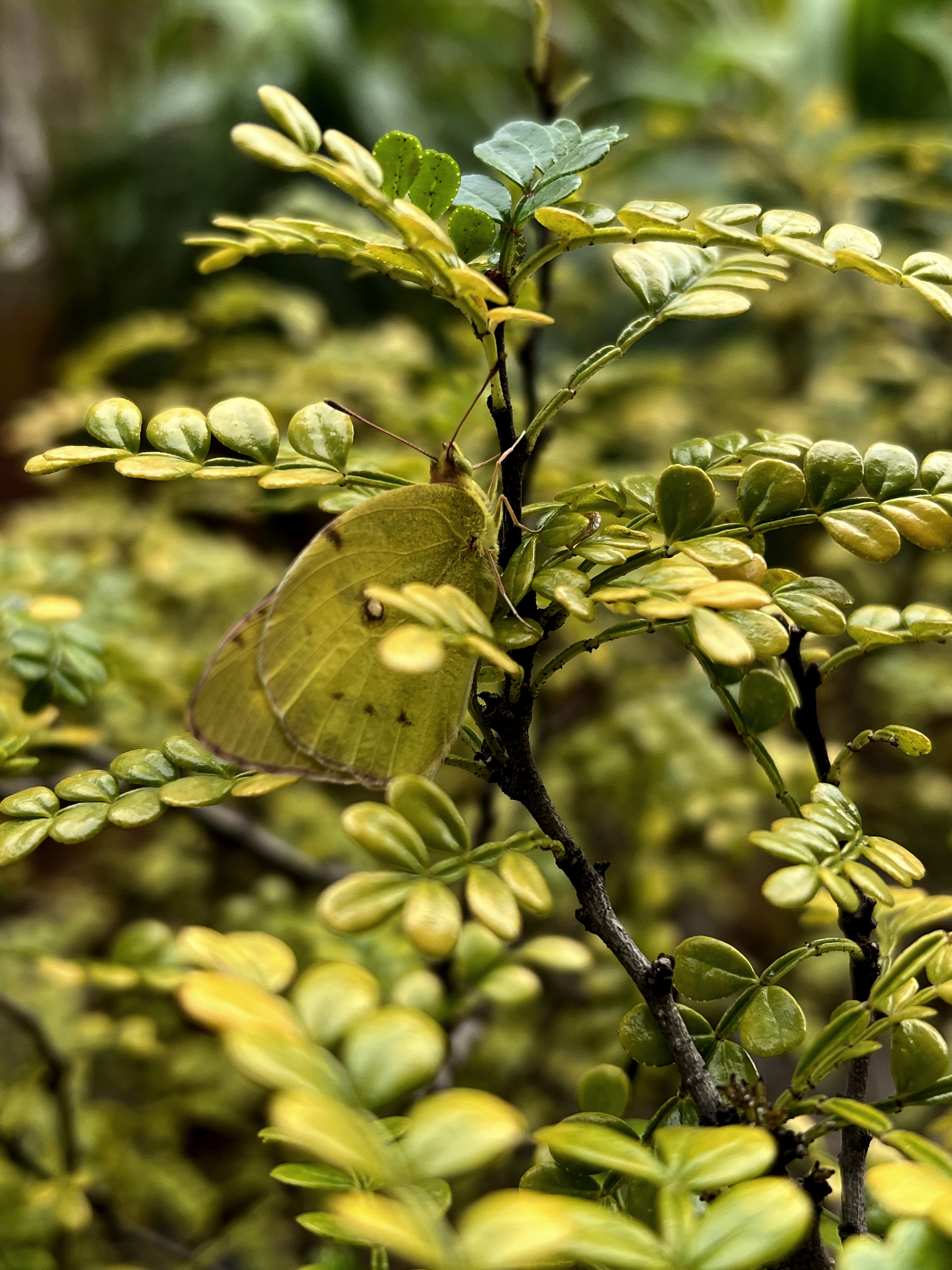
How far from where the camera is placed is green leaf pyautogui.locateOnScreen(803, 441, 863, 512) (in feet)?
1.81

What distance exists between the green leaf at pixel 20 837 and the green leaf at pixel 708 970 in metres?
0.37

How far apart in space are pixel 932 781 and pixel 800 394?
1.01m

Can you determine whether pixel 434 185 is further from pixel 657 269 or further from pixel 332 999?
pixel 332 999

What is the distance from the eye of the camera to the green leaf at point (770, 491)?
548 millimetres

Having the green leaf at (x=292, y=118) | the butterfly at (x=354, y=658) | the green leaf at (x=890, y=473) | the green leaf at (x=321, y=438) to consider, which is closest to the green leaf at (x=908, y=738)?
the green leaf at (x=890, y=473)

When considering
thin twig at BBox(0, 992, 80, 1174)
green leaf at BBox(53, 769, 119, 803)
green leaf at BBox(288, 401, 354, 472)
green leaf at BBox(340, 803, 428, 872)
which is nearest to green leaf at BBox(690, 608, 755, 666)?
green leaf at BBox(340, 803, 428, 872)

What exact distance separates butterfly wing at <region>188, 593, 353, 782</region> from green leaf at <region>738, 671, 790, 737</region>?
26 cm

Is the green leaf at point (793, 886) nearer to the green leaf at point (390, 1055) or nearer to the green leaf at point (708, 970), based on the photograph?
the green leaf at point (708, 970)

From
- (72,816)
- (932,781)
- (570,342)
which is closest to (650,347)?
(570,342)

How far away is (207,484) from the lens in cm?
192

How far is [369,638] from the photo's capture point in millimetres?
721

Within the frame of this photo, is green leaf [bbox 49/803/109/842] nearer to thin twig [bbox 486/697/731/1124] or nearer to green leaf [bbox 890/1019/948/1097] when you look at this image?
thin twig [bbox 486/697/731/1124]

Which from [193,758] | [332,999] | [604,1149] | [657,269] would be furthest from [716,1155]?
[657,269]

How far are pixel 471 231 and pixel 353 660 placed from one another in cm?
31
